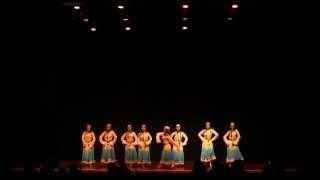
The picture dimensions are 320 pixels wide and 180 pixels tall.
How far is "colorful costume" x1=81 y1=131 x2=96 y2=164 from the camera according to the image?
1705cm

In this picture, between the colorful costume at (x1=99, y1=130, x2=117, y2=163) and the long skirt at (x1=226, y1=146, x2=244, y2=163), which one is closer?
the long skirt at (x1=226, y1=146, x2=244, y2=163)

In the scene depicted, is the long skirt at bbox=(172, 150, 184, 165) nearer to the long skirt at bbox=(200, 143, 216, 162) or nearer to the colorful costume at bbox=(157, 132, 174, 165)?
the colorful costume at bbox=(157, 132, 174, 165)

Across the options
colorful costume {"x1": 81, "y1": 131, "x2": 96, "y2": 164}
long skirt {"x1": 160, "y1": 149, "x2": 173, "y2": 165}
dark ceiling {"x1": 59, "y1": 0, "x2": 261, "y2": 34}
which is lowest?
long skirt {"x1": 160, "y1": 149, "x2": 173, "y2": 165}

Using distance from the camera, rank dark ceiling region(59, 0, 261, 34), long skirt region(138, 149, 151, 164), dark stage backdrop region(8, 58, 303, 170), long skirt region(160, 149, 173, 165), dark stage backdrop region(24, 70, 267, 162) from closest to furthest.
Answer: dark ceiling region(59, 0, 261, 34) → long skirt region(160, 149, 173, 165) → long skirt region(138, 149, 151, 164) → dark stage backdrop region(8, 58, 303, 170) → dark stage backdrop region(24, 70, 267, 162)

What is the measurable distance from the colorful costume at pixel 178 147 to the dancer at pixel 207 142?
573mm

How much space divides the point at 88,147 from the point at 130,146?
1376 millimetres

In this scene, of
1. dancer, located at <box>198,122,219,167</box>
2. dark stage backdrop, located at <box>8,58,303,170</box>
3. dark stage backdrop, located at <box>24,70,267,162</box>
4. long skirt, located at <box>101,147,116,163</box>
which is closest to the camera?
dancer, located at <box>198,122,219,167</box>

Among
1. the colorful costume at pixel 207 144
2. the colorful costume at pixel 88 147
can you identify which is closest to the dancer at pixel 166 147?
the colorful costume at pixel 207 144

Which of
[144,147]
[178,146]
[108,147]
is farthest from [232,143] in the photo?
[108,147]

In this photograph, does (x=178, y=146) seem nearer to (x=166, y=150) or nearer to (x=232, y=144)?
(x=166, y=150)

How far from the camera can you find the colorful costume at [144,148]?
17.0 meters

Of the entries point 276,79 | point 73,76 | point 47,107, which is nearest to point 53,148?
point 47,107

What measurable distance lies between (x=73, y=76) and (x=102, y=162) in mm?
3149

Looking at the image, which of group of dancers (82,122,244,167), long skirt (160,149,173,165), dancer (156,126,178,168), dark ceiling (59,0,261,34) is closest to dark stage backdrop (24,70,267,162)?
group of dancers (82,122,244,167)
